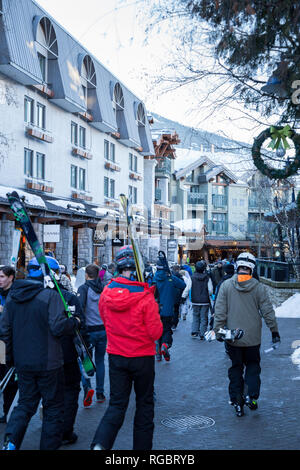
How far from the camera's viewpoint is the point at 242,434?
5410 mm

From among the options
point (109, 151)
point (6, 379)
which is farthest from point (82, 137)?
point (6, 379)

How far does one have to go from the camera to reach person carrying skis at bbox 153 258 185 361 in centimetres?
927

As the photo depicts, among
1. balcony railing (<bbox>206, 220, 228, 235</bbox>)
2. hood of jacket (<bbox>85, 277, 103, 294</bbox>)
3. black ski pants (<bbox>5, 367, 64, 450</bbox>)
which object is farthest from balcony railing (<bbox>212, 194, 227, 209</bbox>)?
black ski pants (<bbox>5, 367, 64, 450</bbox>)

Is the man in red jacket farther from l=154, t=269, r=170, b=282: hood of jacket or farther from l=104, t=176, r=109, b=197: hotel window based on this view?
l=104, t=176, r=109, b=197: hotel window

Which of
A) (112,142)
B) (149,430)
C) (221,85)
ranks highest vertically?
(112,142)

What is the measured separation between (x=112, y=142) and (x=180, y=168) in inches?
937

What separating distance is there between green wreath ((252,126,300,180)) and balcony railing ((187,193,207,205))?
55.7 metres

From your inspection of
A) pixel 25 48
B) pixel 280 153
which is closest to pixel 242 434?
pixel 280 153

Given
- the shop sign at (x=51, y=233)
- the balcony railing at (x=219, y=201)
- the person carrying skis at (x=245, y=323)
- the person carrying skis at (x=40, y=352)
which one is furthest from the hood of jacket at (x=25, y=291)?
the balcony railing at (x=219, y=201)

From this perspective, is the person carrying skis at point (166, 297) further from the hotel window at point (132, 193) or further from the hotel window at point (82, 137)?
the hotel window at point (132, 193)

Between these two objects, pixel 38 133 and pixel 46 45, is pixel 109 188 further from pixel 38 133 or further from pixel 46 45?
pixel 46 45

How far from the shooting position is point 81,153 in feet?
104
